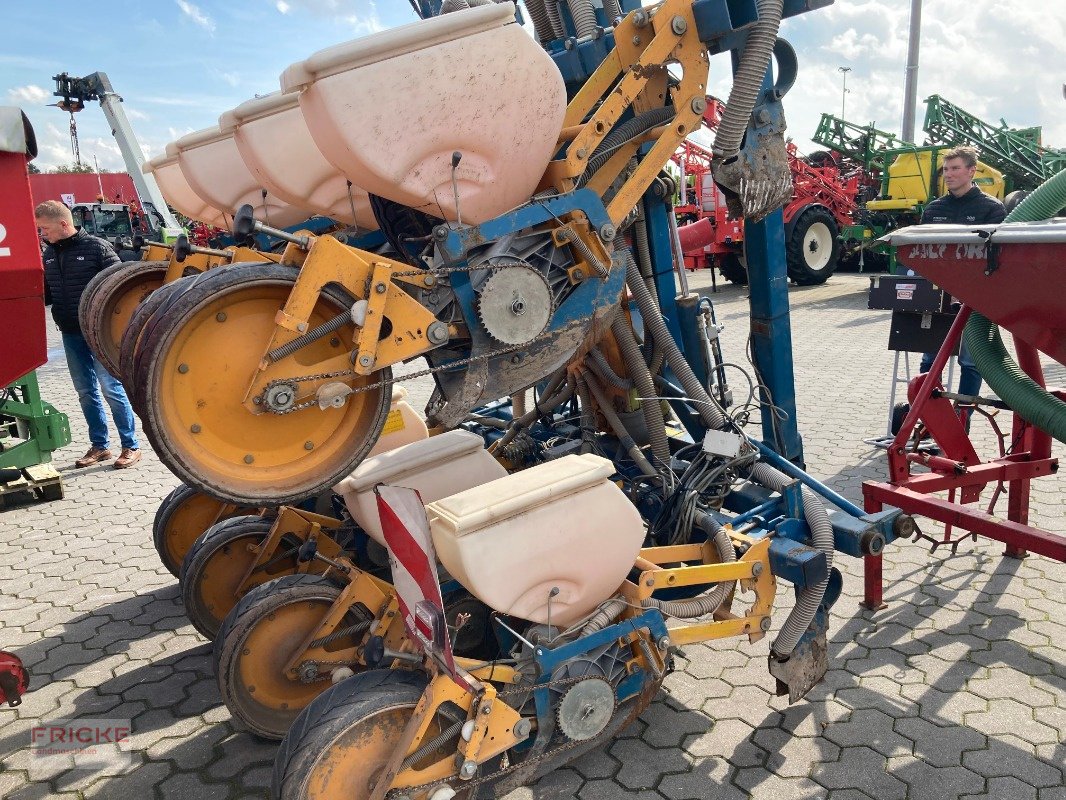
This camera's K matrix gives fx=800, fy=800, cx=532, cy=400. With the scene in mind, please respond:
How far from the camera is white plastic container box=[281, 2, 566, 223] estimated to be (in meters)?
2.10

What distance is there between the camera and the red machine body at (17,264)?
249 centimetres

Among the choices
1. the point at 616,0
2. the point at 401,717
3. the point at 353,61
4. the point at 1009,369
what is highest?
the point at 616,0

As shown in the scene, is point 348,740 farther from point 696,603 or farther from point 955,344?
point 955,344

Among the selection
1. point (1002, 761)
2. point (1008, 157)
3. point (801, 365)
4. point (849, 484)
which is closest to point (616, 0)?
point (1002, 761)

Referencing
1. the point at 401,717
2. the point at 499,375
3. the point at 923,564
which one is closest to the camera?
the point at 401,717

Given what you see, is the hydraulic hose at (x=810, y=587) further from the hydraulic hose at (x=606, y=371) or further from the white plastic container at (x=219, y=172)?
the white plastic container at (x=219, y=172)

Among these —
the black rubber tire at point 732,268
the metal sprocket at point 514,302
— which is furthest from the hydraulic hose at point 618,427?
the black rubber tire at point 732,268

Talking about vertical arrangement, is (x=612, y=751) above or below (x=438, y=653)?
below

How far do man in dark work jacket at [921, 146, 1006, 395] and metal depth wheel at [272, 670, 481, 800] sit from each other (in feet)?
14.1

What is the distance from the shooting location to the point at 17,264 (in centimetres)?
253

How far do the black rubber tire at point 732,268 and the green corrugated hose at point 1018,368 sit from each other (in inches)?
450

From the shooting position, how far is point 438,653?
7.25 feet

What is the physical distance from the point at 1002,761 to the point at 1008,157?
631 inches

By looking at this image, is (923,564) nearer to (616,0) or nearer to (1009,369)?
(1009,369)
